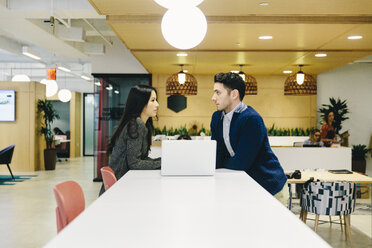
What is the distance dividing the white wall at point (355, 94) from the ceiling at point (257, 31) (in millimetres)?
2607

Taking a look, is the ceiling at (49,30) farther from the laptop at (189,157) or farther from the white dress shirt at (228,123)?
the laptop at (189,157)

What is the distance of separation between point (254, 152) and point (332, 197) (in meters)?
2.29

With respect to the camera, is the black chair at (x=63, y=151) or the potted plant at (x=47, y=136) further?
the black chair at (x=63, y=151)

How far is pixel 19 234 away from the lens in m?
4.95

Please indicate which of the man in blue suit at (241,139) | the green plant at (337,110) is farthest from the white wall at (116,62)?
the man in blue suit at (241,139)

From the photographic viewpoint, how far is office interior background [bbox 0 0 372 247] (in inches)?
197

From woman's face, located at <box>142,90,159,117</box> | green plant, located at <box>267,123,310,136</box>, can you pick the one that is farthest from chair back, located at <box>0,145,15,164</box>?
woman's face, located at <box>142,90,159,117</box>

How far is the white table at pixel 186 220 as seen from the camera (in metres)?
1.13

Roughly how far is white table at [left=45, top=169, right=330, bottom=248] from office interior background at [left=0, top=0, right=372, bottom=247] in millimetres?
3084

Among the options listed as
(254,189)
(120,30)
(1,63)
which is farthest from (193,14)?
(1,63)

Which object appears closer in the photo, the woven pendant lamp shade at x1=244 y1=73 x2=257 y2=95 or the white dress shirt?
the white dress shirt

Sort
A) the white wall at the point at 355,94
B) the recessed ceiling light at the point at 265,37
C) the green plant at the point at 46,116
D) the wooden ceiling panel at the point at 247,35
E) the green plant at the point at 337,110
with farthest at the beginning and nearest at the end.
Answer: the green plant at the point at 46,116
the white wall at the point at 355,94
the green plant at the point at 337,110
the recessed ceiling light at the point at 265,37
the wooden ceiling panel at the point at 247,35

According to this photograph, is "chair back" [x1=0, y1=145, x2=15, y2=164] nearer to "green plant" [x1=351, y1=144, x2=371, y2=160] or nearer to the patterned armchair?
the patterned armchair

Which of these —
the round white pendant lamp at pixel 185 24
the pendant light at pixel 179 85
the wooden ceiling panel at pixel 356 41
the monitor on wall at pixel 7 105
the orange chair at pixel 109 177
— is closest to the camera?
the orange chair at pixel 109 177
